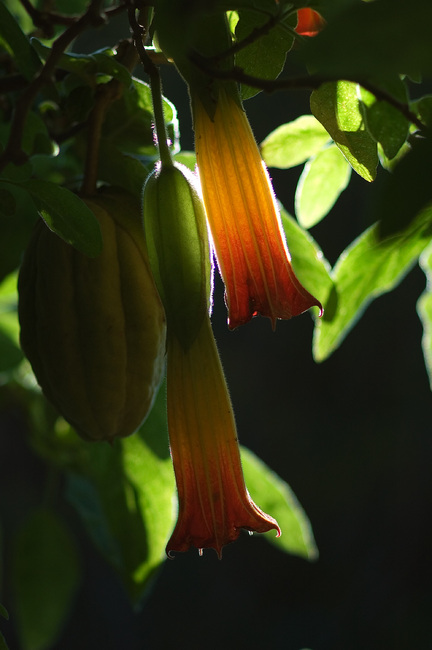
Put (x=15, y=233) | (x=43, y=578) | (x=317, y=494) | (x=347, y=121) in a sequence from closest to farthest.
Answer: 1. (x=347, y=121)
2. (x=15, y=233)
3. (x=43, y=578)
4. (x=317, y=494)

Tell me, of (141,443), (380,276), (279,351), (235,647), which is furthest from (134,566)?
(279,351)

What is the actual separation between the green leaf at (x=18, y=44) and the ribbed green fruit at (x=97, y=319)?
10 cm

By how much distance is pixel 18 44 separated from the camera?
18.3 inches

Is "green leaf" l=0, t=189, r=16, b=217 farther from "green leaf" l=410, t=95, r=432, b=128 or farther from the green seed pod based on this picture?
"green leaf" l=410, t=95, r=432, b=128

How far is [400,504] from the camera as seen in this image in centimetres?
398

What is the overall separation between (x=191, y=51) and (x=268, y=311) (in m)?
0.13

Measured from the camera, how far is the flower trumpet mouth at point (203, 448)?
419mm

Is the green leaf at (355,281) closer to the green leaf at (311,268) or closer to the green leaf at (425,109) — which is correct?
the green leaf at (311,268)

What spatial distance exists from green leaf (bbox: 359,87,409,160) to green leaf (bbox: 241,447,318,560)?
17.4 inches

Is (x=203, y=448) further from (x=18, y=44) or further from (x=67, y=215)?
(x=18, y=44)

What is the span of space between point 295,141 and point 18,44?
221 millimetres

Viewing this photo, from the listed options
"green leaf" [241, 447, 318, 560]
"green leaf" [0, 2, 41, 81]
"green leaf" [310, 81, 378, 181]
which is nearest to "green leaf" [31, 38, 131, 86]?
"green leaf" [0, 2, 41, 81]

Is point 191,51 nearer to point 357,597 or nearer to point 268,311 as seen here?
point 268,311

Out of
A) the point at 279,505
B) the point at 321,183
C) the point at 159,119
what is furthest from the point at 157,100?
the point at 279,505
